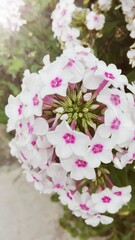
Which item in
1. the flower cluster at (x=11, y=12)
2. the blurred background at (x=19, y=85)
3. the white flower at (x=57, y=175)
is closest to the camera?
the white flower at (x=57, y=175)

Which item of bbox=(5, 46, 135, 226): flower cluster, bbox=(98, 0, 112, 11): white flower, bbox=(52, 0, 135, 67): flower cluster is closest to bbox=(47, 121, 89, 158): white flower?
bbox=(5, 46, 135, 226): flower cluster

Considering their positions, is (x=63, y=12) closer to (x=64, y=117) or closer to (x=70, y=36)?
(x=70, y=36)

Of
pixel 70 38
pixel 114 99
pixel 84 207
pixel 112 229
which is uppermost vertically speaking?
pixel 70 38

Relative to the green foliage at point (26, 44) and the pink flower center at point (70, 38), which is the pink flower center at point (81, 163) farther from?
the green foliage at point (26, 44)

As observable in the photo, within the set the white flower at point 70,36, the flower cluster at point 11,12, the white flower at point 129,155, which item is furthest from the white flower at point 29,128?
the flower cluster at point 11,12

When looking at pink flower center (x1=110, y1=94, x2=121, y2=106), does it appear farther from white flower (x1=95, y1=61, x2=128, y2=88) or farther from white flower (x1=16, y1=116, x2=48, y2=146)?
white flower (x1=16, y1=116, x2=48, y2=146)

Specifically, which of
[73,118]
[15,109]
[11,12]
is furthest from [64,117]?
[11,12]

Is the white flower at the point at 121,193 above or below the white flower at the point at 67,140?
below
